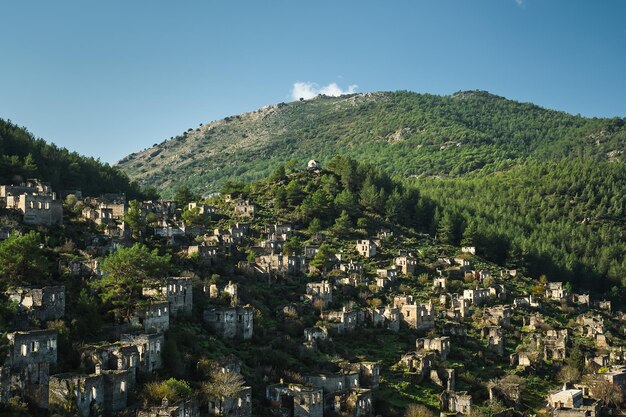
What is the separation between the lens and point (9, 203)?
57.5 meters

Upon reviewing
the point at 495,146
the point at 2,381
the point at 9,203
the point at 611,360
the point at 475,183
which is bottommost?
the point at 611,360

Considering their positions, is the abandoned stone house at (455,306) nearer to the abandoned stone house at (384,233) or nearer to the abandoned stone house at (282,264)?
the abandoned stone house at (282,264)

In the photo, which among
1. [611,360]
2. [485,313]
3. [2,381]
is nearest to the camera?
[2,381]

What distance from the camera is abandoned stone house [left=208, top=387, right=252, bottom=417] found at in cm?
3556

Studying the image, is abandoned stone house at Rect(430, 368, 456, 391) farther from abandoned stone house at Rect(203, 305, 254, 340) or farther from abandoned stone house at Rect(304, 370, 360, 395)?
abandoned stone house at Rect(203, 305, 254, 340)

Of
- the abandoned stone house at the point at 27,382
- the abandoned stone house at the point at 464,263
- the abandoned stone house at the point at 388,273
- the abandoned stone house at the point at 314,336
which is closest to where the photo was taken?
the abandoned stone house at the point at 27,382

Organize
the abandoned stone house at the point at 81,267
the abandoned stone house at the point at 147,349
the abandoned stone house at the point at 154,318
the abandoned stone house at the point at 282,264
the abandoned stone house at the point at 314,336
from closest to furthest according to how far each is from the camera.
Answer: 1. the abandoned stone house at the point at 147,349
2. the abandoned stone house at the point at 154,318
3. the abandoned stone house at the point at 81,267
4. the abandoned stone house at the point at 314,336
5. the abandoned stone house at the point at 282,264

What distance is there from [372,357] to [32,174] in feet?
145

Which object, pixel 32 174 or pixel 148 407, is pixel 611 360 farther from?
pixel 32 174

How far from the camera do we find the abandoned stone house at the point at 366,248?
7814 centimetres

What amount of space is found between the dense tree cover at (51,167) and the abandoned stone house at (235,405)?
146ft

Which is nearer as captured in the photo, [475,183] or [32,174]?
[32,174]

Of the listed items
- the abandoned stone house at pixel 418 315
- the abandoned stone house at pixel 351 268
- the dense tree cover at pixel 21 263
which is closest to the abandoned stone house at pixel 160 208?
the abandoned stone house at pixel 351 268

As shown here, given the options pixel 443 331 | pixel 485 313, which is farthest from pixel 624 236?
pixel 443 331
